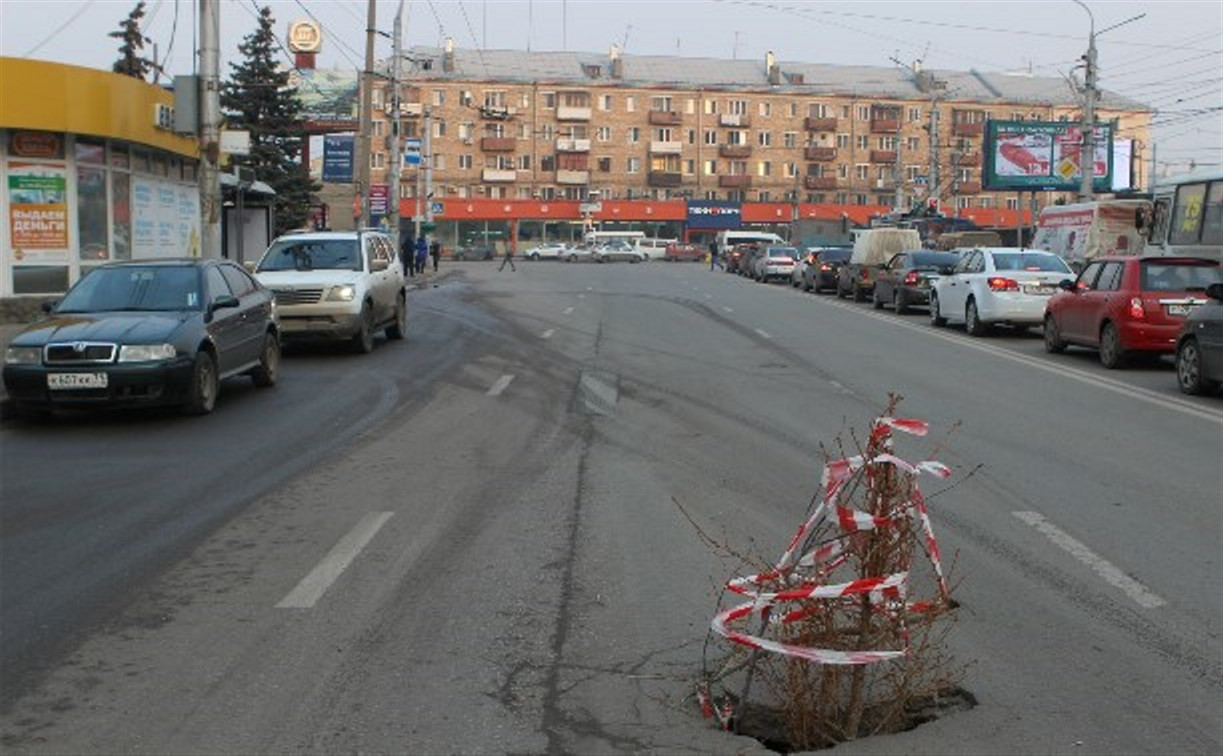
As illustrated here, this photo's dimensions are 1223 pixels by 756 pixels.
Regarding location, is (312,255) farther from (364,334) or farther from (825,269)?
(825,269)

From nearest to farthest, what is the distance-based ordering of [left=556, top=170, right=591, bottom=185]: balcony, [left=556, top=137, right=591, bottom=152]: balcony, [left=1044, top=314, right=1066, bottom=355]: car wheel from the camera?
1. [left=1044, top=314, right=1066, bottom=355]: car wheel
2. [left=556, top=137, right=591, bottom=152]: balcony
3. [left=556, top=170, right=591, bottom=185]: balcony

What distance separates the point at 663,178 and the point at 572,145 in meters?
8.22

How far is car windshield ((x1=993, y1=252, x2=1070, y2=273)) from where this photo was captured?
2439 cm

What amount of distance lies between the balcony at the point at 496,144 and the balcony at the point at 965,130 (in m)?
36.7

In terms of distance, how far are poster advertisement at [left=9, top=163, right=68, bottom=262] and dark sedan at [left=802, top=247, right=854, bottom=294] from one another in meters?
23.7

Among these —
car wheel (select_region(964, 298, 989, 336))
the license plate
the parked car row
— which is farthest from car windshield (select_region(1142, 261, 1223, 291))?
the license plate

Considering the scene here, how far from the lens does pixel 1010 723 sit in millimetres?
5020

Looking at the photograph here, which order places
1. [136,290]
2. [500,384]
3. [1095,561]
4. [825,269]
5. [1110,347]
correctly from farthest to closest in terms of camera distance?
1. [825,269]
2. [1110,347]
3. [500,384]
4. [136,290]
5. [1095,561]

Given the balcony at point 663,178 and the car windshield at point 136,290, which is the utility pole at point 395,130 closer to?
the car windshield at point 136,290

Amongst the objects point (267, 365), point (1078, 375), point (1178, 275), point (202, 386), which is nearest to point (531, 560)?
point (202, 386)

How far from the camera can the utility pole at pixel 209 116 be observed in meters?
21.6

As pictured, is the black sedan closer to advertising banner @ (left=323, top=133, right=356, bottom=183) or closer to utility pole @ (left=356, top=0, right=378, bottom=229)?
utility pole @ (left=356, top=0, right=378, bottom=229)

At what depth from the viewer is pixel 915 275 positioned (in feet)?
102

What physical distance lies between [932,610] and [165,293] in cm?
1113
